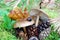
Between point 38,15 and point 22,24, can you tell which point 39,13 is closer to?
point 38,15

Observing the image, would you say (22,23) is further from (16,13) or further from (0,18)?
(0,18)

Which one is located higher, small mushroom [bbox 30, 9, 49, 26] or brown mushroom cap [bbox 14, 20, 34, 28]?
small mushroom [bbox 30, 9, 49, 26]

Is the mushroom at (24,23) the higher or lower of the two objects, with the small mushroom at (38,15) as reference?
lower

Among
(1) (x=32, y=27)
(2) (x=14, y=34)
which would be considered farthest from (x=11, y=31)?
(1) (x=32, y=27)

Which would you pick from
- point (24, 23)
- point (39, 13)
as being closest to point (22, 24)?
point (24, 23)

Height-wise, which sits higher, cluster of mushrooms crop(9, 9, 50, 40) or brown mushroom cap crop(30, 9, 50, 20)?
brown mushroom cap crop(30, 9, 50, 20)

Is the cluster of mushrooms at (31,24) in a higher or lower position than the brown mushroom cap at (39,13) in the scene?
lower

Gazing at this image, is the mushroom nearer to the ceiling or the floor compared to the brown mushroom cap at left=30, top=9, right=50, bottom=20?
nearer to the floor

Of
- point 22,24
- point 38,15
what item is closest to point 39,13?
point 38,15
